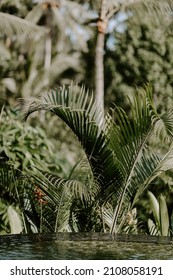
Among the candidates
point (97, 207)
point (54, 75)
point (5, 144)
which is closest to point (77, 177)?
point (97, 207)

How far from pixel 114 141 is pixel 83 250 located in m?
1.32

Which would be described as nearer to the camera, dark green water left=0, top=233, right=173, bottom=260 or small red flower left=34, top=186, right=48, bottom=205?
dark green water left=0, top=233, right=173, bottom=260

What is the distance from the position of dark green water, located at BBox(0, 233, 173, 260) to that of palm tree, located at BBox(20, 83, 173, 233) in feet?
2.80

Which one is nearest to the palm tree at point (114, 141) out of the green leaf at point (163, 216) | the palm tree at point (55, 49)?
the green leaf at point (163, 216)

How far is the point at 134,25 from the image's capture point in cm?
1614

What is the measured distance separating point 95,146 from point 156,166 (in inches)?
20.5

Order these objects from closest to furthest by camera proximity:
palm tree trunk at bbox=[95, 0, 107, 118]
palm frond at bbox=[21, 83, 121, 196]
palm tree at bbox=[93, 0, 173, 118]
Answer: palm frond at bbox=[21, 83, 121, 196] < palm tree at bbox=[93, 0, 173, 118] < palm tree trunk at bbox=[95, 0, 107, 118]

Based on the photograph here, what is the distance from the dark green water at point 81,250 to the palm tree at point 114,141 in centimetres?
85

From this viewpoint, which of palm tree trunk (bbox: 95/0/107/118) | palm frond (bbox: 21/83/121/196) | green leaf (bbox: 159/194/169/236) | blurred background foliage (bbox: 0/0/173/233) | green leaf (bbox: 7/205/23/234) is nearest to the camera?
palm frond (bbox: 21/83/121/196)


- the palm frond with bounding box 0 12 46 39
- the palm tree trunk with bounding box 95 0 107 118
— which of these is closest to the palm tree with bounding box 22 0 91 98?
the palm frond with bounding box 0 12 46 39

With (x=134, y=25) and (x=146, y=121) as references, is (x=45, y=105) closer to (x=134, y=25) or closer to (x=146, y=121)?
(x=146, y=121)

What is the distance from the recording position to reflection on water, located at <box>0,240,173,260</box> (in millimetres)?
3418

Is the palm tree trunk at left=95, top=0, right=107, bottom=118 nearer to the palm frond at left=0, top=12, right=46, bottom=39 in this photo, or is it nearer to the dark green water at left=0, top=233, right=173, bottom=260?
the palm frond at left=0, top=12, right=46, bottom=39

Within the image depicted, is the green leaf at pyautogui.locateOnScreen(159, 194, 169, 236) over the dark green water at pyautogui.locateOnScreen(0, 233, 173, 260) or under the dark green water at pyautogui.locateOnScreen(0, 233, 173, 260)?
under
